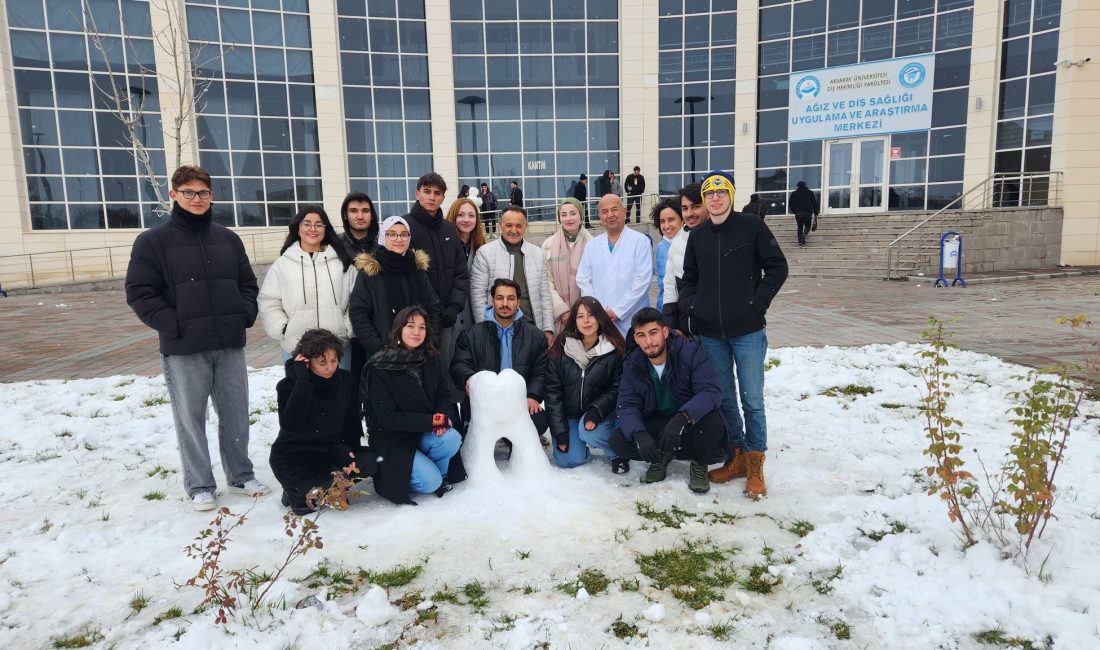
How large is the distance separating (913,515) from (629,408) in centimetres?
171

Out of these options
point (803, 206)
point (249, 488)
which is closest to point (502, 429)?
point (249, 488)

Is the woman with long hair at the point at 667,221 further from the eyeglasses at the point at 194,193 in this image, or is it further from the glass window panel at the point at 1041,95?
the glass window panel at the point at 1041,95

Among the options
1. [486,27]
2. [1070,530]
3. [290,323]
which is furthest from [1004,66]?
[290,323]

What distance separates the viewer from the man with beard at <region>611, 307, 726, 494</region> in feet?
13.2

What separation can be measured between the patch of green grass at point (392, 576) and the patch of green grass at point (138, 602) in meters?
0.94

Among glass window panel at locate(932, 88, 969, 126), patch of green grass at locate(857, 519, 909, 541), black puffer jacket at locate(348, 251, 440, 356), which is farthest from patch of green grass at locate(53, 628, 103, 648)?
glass window panel at locate(932, 88, 969, 126)

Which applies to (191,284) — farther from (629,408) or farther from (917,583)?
(917,583)

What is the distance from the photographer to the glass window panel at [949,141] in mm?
20453

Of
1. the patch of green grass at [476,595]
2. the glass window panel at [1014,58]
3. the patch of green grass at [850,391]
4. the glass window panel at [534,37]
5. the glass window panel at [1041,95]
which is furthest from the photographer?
the glass window panel at [534,37]

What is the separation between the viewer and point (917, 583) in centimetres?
294

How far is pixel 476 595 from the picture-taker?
301 cm

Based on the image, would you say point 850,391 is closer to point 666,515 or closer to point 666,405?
point 666,405

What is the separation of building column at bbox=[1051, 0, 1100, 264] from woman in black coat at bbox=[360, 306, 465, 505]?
21.0 metres

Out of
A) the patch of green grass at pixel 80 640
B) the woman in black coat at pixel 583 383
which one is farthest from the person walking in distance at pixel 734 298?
the patch of green grass at pixel 80 640
